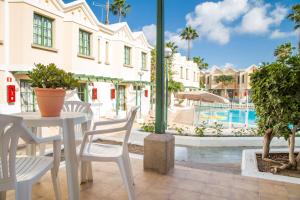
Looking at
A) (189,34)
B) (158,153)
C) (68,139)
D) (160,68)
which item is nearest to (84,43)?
(160,68)

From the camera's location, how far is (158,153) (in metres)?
3.86

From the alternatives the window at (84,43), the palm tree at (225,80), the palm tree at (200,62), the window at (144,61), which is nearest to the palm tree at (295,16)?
the window at (144,61)

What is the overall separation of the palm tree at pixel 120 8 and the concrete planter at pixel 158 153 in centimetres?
2998

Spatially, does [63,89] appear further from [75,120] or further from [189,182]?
[189,182]

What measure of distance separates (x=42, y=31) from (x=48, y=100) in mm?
10147

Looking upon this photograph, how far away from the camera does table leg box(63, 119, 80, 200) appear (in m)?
2.46

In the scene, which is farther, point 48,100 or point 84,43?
point 84,43

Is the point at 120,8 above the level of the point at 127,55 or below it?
above

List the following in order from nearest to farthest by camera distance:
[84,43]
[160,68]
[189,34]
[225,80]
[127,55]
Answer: [160,68]
[84,43]
[127,55]
[189,34]
[225,80]

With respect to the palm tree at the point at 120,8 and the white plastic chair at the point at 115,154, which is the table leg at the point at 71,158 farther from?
the palm tree at the point at 120,8

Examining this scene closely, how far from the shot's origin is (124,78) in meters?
17.3

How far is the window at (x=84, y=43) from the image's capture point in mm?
13766

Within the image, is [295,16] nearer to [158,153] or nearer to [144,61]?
[144,61]

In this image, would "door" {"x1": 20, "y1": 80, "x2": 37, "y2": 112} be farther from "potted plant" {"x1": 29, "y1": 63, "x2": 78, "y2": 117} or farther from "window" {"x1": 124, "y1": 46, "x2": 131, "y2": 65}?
"potted plant" {"x1": 29, "y1": 63, "x2": 78, "y2": 117}
